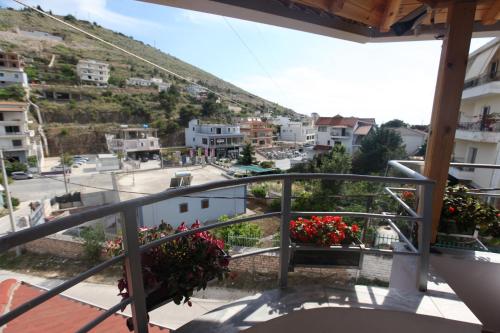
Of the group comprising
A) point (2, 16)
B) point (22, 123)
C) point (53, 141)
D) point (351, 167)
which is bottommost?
point (351, 167)

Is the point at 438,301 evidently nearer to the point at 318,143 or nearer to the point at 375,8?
the point at 375,8

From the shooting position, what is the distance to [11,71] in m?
18.0

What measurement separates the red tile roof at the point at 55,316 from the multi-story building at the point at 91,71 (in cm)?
3759

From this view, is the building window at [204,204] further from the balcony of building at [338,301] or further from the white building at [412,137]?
the white building at [412,137]

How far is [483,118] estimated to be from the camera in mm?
10102

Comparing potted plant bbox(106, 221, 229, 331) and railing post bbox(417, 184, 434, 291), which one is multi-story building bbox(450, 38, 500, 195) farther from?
potted plant bbox(106, 221, 229, 331)

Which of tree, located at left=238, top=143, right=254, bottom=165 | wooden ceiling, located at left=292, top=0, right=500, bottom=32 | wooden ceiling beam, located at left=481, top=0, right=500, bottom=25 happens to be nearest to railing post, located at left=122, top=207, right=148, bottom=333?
wooden ceiling, located at left=292, top=0, right=500, bottom=32

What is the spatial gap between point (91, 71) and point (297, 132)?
122 feet

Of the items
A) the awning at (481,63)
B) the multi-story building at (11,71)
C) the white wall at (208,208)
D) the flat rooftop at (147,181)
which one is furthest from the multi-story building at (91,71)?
the awning at (481,63)

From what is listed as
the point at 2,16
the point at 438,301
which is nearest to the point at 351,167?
the point at 438,301

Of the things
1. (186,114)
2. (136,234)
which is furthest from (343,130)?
(136,234)

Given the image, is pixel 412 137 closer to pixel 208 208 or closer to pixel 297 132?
pixel 208 208

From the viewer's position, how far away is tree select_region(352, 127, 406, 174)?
20297 mm

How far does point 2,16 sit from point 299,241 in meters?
33.5
